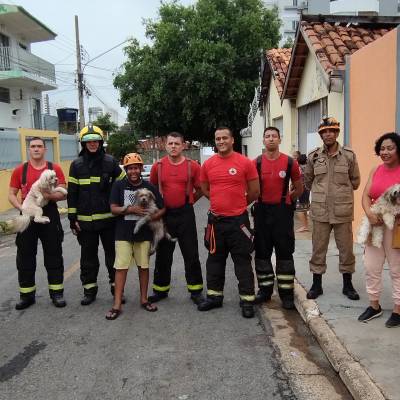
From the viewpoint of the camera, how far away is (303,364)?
13.6ft

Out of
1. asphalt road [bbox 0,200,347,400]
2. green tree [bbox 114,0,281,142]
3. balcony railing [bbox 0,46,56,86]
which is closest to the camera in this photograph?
asphalt road [bbox 0,200,347,400]

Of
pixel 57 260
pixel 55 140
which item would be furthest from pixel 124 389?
pixel 55 140

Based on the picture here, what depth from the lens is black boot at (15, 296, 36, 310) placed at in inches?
222

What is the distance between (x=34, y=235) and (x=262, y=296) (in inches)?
106

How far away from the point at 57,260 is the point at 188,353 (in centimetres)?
218

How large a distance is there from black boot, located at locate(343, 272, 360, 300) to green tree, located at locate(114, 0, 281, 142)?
662 inches

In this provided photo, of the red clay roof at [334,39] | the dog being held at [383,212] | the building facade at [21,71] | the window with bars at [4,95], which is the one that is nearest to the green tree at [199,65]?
the building facade at [21,71]

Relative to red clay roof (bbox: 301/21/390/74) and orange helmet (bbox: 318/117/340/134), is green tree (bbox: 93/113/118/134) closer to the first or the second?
red clay roof (bbox: 301/21/390/74)

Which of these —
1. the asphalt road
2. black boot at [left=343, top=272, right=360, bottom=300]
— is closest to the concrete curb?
the asphalt road

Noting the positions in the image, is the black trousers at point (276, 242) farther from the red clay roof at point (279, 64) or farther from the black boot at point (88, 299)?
the red clay roof at point (279, 64)

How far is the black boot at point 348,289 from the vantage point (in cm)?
541

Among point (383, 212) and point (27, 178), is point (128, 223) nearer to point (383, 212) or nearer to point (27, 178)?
point (27, 178)

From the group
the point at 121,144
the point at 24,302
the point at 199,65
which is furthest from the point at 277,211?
the point at 121,144

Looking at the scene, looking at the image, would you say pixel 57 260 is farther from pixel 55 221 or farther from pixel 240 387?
pixel 240 387
